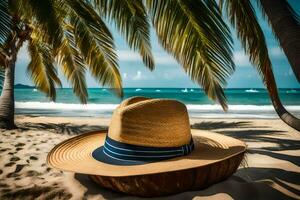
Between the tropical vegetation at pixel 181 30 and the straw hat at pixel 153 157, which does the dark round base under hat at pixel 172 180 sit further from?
the tropical vegetation at pixel 181 30

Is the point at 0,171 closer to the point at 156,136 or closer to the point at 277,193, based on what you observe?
the point at 156,136

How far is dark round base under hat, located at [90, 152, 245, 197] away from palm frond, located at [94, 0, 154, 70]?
214 centimetres

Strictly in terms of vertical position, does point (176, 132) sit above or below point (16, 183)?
above

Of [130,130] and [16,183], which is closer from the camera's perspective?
[130,130]

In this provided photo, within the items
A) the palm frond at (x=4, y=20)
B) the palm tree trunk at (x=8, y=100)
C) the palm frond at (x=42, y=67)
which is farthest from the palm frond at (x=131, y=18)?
the palm frond at (x=42, y=67)

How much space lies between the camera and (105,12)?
3.36 meters

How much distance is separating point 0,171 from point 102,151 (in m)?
1.35

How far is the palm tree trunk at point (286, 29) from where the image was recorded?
1.74 metres

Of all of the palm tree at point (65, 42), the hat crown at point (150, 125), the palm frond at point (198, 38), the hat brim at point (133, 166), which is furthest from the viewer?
the palm tree at point (65, 42)

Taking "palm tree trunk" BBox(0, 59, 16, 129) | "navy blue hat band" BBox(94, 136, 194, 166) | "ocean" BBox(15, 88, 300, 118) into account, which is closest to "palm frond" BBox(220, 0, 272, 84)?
"ocean" BBox(15, 88, 300, 118)

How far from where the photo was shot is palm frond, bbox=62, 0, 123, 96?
4.00 meters

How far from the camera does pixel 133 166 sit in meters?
1.77

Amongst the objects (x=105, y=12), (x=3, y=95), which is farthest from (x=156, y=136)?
(x=3, y=95)

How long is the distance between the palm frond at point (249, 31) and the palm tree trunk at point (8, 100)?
497cm
